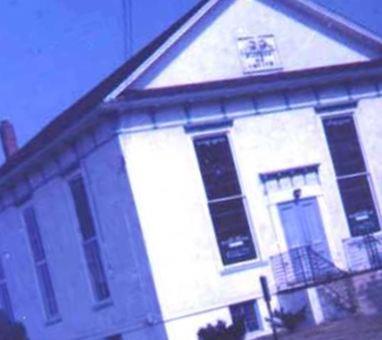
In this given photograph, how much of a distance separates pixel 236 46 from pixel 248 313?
7.43 meters

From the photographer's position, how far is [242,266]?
59.9 ft

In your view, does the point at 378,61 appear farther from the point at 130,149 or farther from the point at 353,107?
the point at 130,149

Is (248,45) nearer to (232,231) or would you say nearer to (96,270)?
(232,231)

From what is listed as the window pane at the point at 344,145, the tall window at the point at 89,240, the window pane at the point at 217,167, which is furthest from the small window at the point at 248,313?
the window pane at the point at 344,145

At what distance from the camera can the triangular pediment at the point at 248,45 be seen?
19.1 m

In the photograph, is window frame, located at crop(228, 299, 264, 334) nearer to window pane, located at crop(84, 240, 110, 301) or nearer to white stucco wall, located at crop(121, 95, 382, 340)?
white stucco wall, located at crop(121, 95, 382, 340)

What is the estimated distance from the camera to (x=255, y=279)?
18281mm

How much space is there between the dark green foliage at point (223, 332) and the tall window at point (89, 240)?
12.3 feet

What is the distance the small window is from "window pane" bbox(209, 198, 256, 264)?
1.13 m

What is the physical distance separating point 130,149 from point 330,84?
21.6ft

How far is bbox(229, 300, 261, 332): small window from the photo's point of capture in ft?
59.3

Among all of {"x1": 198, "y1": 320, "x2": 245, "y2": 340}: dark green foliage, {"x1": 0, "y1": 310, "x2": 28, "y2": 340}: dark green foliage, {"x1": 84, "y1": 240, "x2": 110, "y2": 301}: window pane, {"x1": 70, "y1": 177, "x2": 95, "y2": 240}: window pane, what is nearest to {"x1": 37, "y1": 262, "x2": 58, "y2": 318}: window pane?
{"x1": 0, "y1": 310, "x2": 28, "y2": 340}: dark green foliage

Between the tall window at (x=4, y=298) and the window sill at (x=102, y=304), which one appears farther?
the tall window at (x=4, y=298)

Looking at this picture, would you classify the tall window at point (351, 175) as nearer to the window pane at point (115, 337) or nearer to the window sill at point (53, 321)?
the window pane at point (115, 337)
